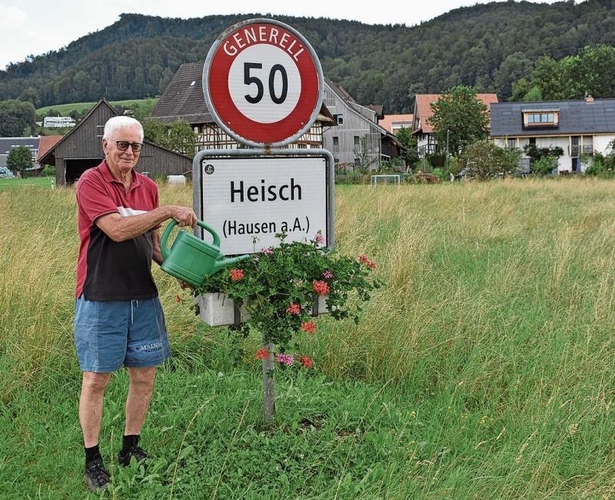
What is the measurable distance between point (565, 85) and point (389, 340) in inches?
3844

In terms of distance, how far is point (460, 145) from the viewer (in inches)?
2616

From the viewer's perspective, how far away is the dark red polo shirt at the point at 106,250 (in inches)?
116

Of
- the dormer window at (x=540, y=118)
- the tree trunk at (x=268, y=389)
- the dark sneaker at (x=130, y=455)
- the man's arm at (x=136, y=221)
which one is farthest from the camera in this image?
the dormer window at (x=540, y=118)

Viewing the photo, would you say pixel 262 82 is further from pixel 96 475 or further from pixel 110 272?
pixel 96 475

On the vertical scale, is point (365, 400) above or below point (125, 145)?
below

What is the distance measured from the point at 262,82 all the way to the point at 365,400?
191cm

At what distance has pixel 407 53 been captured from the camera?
149375 mm

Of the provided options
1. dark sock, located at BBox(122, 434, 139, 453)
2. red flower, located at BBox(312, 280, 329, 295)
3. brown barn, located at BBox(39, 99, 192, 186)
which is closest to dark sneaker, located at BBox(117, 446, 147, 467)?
dark sock, located at BBox(122, 434, 139, 453)

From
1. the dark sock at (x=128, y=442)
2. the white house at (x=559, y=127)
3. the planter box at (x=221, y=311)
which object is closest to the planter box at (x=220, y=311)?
the planter box at (x=221, y=311)

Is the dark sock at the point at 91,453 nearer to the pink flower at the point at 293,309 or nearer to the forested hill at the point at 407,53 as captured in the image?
the pink flower at the point at 293,309

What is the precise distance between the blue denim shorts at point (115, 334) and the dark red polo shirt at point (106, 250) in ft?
0.20

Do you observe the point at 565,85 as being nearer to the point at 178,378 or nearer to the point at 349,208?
the point at 349,208

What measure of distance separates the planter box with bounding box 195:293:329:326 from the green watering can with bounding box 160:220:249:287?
120 mm

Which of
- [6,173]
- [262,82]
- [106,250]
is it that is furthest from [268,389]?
[6,173]
